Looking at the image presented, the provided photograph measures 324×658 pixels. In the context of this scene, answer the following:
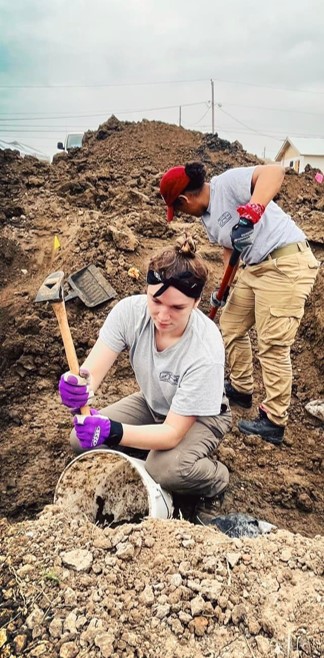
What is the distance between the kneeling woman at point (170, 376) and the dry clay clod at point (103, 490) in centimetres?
16

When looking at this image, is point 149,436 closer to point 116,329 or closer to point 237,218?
point 116,329

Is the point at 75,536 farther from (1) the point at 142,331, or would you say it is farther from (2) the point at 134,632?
(1) the point at 142,331

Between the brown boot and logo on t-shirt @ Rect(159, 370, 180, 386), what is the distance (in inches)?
27.9

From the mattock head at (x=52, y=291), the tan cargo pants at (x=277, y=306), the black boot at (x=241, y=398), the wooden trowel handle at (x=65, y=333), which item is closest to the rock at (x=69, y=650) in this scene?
the wooden trowel handle at (x=65, y=333)

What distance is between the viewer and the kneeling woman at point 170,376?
7.04 feet

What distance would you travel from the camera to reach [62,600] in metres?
1.53

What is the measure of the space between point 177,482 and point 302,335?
9.48 feet

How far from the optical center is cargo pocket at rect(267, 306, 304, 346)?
317 centimetres

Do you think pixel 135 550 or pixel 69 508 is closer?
pixel 135 550

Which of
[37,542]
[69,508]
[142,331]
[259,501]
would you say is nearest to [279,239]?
[142,331]

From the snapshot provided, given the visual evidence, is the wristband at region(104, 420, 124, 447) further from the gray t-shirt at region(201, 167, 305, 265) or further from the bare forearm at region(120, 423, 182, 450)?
the gray t-shirt at region(201, 167, 305, 265)

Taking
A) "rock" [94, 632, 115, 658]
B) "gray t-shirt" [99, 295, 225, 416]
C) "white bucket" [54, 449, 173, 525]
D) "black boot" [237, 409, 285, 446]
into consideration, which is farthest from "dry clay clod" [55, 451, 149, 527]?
"black boot" [237, 409, 285, 446]

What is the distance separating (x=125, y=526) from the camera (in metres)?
1.89

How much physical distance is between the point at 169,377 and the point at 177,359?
0.36 ft
